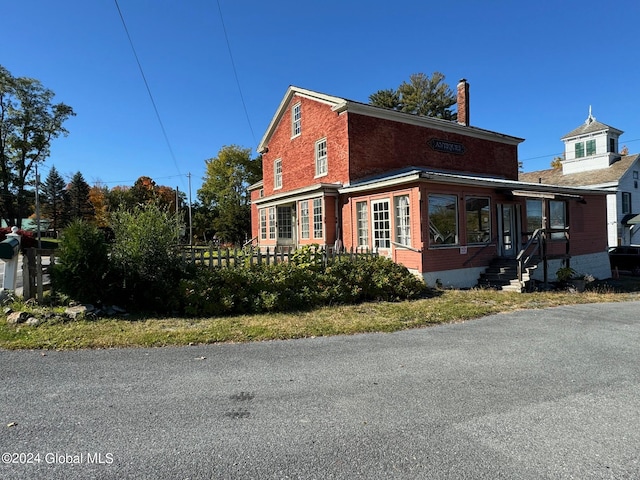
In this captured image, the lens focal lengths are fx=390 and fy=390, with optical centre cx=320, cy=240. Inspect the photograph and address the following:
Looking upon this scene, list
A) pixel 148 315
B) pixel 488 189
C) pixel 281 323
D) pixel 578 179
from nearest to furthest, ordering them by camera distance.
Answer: pixel 281 323 < pixel 148 315 < pixel 488 189 < pixel 578 179

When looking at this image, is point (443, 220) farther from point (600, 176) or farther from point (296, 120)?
point (600, 176)

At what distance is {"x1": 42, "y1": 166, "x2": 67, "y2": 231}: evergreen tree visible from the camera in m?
61.5

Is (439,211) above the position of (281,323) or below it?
above

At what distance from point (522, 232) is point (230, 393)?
48.0ft

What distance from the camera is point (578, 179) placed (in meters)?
32.3

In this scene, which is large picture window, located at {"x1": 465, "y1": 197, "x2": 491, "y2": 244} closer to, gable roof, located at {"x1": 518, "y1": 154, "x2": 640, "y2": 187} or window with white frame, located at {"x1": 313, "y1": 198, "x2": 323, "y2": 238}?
window with white frame, located at {"x1": 313, "y1": 198, "x2": 323, "y2": 238}

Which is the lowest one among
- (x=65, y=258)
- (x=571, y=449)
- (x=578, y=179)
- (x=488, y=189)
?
(x=571, y=449)

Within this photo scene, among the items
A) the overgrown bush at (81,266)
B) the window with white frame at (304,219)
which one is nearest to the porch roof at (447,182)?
the window with white frame at (304,219)

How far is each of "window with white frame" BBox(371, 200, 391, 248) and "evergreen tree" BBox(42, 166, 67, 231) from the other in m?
61.6

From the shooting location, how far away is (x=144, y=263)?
8.48 metres

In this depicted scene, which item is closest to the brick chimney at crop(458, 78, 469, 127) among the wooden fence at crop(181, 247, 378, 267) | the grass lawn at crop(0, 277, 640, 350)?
the grass lawn at crop(0, 277, 640, 350)

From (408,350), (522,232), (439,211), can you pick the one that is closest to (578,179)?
(522,232)

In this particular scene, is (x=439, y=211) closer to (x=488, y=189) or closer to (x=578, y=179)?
(x=488, y=189)

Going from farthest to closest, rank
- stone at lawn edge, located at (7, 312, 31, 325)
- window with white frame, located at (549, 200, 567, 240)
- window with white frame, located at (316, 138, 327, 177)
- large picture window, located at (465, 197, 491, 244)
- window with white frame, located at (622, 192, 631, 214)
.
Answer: window with white frame, located at (622, 192, 631, 214), window with white frame, located at (316, 138, 327, 177), window with white frame, located at (549, 200, 567, 240), large picture window, located at (465, 197, 491, 244), stone at lawn edge, located at (7, 312, 31, 325)
